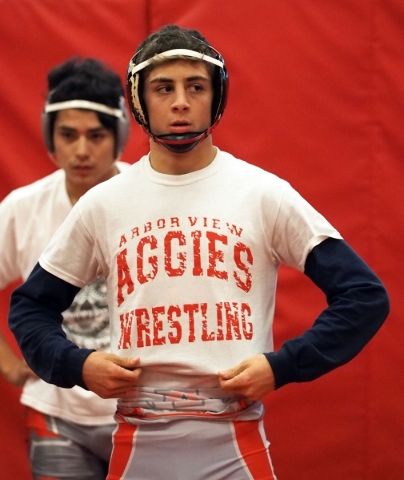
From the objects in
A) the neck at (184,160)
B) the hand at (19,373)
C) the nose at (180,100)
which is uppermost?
the nose at (180,100)

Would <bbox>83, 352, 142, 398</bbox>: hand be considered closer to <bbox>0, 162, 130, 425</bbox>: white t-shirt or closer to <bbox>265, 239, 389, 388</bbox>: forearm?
<bbox>265, 239, 389, 388</bbox>: forearm

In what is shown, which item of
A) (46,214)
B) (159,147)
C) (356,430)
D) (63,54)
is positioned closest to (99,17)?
(63,54)

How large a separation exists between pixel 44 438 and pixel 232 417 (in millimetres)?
941

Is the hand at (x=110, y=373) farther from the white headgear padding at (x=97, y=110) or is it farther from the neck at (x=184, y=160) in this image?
the white headgear padding at (x=97, y=110)

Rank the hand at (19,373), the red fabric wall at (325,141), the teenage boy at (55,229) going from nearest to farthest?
the teenage boy at (55,229), the hand at (19,373), the red fabric wall at (325,141)

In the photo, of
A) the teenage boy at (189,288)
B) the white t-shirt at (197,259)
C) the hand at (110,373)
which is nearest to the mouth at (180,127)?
the teenage boy at (189,288)

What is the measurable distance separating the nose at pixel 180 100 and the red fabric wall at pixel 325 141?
1352mm

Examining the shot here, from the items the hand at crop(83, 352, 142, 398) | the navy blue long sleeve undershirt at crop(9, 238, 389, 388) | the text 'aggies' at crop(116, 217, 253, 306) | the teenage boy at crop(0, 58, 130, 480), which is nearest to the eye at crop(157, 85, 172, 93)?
the text 'aggies' at crop(116, 217, 253, 306)

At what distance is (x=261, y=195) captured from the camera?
1933 mm

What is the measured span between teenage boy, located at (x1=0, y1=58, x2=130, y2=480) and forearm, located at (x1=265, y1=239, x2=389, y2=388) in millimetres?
878

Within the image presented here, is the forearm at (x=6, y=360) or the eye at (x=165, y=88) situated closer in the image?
the eye at (x=165, y=88)

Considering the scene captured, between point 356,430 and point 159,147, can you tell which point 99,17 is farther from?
point 356,430

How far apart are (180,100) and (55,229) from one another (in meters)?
0.93

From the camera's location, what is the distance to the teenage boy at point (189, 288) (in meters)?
1.86
